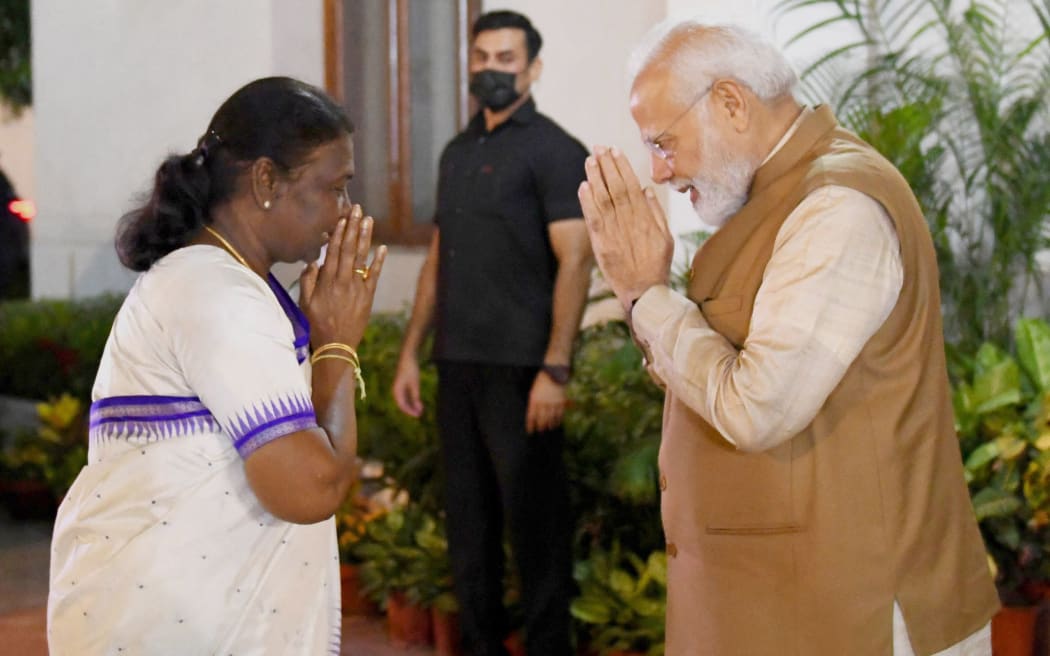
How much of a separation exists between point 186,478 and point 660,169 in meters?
0.96

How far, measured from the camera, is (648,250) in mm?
2330

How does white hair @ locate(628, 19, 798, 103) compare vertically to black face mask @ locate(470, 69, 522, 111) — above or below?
above

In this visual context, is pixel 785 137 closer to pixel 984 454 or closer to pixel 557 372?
pixel 557 372

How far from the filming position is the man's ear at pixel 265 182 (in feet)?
7.02

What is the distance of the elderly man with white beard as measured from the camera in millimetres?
2113

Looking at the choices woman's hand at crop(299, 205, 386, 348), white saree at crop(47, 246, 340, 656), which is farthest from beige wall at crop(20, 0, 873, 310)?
white saree at crop(47, 246, 340, 656)

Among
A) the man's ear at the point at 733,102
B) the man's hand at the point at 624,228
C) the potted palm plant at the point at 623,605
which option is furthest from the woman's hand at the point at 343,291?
the potted palm plant at the point at 623,605

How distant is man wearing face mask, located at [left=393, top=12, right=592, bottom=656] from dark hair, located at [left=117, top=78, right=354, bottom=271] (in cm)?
209

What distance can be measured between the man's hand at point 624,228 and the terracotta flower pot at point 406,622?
2870 mm

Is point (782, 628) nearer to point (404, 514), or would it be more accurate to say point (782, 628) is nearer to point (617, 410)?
point (617, 410)

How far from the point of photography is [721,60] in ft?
7.48

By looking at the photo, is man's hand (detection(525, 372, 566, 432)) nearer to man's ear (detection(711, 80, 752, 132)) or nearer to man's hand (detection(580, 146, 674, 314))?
man's hand (detection(580, 146, 674, 314))

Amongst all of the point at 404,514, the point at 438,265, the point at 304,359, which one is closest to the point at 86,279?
the point at 404,514

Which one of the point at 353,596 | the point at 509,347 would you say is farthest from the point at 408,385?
the point at 353,596
